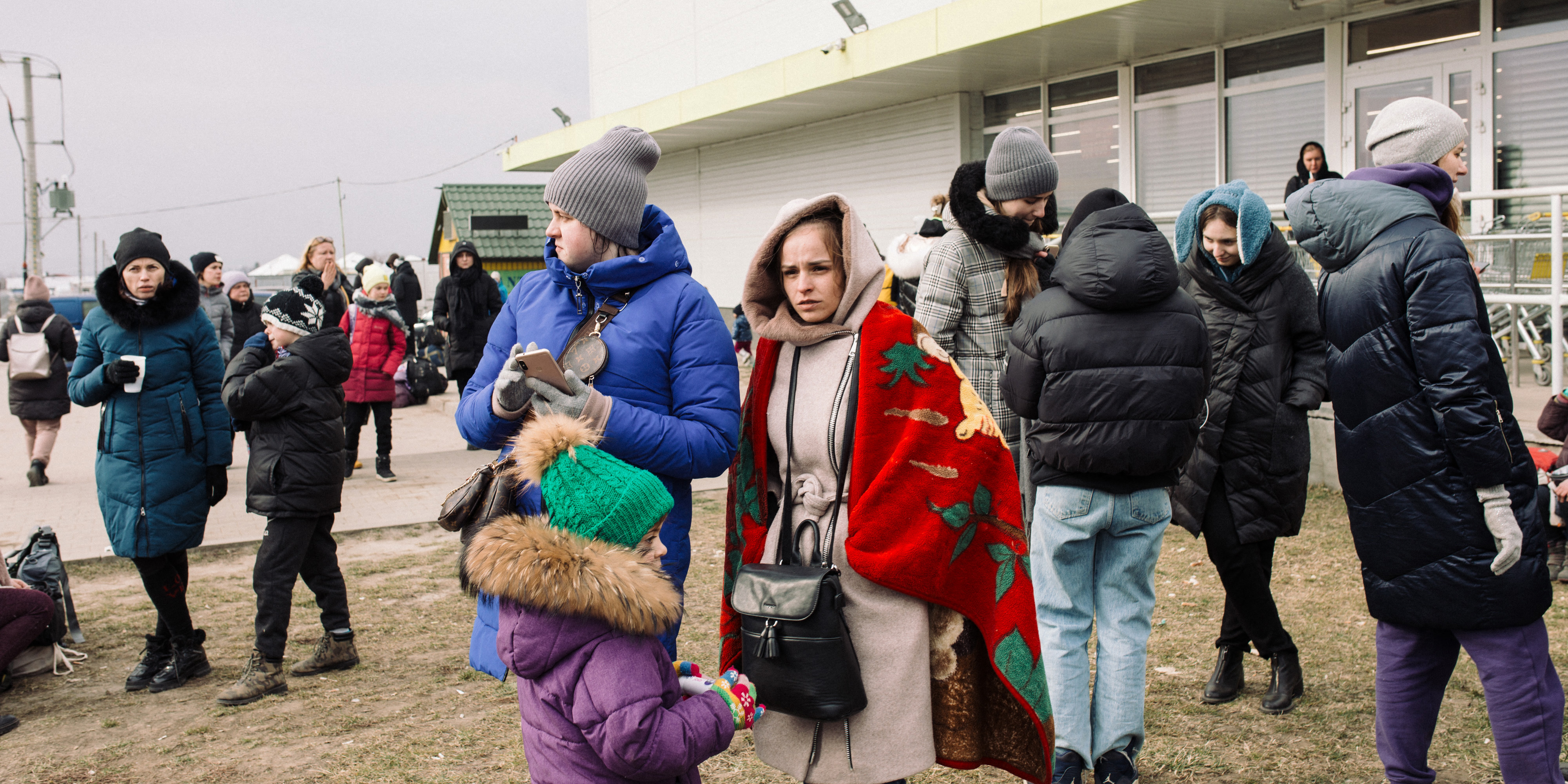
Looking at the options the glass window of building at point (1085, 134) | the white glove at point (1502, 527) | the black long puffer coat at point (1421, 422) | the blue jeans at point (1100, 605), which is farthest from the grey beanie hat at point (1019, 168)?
the glass window of building at point (1085, 134)

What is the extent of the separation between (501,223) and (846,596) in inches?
1047

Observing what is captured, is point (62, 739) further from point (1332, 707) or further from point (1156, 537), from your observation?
point (1332, 707)

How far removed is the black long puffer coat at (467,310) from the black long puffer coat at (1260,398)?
8.36 meters

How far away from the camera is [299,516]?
15.9 feet

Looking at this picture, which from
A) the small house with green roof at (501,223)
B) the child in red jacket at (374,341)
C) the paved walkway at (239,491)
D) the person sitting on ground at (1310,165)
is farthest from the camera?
the small house with green roof at (501,223)

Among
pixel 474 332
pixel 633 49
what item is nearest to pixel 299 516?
pixel 474 332

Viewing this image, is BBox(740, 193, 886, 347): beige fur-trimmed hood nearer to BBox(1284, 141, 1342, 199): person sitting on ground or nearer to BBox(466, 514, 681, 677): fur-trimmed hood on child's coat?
BBox(466, 514, 681, 677): fur-trimmed hood on child's coat

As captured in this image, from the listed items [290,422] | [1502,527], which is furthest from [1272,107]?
[290,422]

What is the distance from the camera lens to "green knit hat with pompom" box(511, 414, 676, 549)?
218 cm

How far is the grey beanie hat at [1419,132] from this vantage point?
10.5 ft

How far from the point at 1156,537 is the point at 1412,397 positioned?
84 cm

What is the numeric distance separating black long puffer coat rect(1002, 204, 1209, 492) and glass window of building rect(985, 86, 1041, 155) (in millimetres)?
11890

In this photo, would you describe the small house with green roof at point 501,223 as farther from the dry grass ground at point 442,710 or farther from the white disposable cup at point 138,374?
the white disposable cup at point 138,374

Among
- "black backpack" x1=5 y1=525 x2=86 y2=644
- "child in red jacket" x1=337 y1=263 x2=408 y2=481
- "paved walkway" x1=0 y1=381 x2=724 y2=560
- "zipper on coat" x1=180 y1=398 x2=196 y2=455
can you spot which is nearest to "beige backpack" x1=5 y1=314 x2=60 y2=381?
"paved walkway" x1=0 y1=381 x2=724 y2=560
